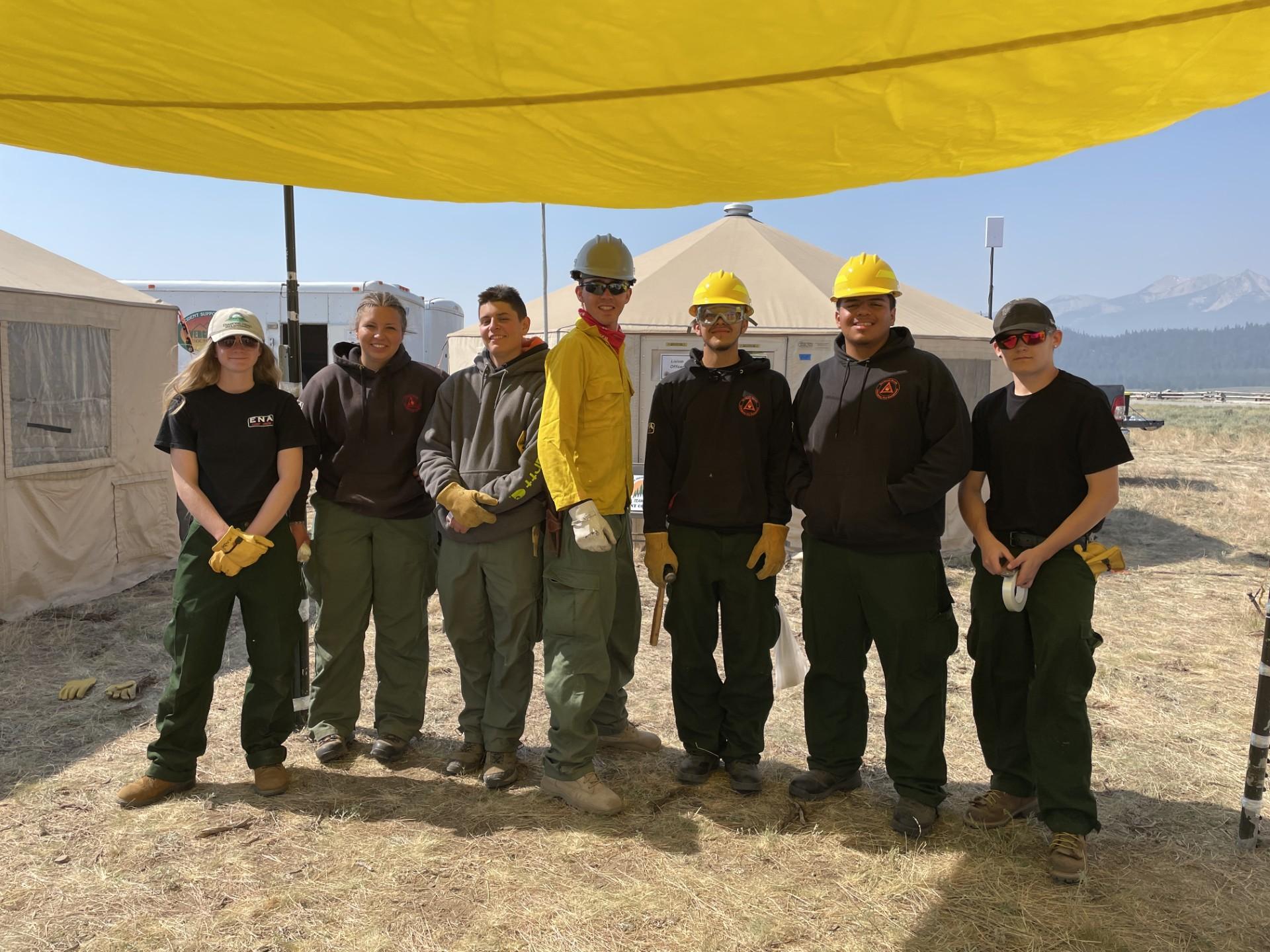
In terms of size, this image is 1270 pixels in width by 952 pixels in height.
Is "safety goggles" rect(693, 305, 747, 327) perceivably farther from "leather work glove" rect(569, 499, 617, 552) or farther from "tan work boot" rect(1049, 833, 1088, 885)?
"tan work boot" rect(1049, 833, 1088, 885)

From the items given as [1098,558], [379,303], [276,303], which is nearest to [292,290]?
[379,303]

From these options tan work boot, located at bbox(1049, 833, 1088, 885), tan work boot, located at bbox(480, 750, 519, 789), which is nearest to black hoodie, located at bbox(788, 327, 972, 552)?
tan work boot, located at bbox(1049, 833, 1088, 885)

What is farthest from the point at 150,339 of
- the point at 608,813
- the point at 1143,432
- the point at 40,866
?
the point at 1143,432

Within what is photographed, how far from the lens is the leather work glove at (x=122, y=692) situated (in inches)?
174

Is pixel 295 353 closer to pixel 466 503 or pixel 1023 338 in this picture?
pixel 466 503

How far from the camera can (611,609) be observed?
320cm

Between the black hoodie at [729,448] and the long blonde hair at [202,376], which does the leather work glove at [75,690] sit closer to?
the long blonde hair at [202,376]

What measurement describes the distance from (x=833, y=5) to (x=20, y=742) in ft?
14.5

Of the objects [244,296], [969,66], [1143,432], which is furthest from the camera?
[1143,432]

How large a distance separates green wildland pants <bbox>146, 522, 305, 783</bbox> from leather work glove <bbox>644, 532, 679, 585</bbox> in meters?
1.37

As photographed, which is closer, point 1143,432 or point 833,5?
point 833,5

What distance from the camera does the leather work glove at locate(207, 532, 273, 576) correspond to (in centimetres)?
301

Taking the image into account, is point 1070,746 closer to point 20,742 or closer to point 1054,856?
point 1054,856

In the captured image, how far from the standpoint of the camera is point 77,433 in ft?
20.9
